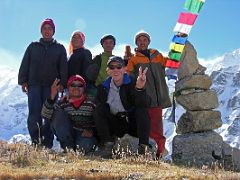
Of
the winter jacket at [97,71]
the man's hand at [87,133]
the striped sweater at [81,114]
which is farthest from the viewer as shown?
the winter jacket at [97,71]

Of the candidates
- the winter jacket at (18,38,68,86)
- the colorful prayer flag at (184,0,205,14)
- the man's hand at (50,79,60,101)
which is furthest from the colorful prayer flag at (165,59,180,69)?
the man's hand at (50,79,60,101)

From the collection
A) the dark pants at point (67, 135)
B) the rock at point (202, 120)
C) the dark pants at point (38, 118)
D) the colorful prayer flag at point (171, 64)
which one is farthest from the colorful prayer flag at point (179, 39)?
the dark pants at point (67, 135)

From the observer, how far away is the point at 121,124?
1025 centimetres

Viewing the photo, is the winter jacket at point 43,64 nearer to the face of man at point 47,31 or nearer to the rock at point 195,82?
the face of man at point 47,31

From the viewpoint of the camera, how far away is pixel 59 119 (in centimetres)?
1039

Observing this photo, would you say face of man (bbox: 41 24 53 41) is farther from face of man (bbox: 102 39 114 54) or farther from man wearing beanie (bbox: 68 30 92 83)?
face of man (bbox: 102 39 114 54)

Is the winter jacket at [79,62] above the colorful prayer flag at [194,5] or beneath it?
beneath

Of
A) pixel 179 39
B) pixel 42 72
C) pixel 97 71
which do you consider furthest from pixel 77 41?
pixel 179 39

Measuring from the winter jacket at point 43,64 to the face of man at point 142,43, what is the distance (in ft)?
5.56

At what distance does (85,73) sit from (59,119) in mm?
1668

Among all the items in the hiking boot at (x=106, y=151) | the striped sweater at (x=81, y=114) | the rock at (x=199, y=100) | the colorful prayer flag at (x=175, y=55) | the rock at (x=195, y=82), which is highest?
the colorful prayer flag at (x=175, y=55)

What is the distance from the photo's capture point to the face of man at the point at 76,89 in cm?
1064

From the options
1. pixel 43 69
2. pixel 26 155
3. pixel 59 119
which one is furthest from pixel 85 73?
pixel 26 155

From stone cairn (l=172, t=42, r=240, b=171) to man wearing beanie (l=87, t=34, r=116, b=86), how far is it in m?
1.85
